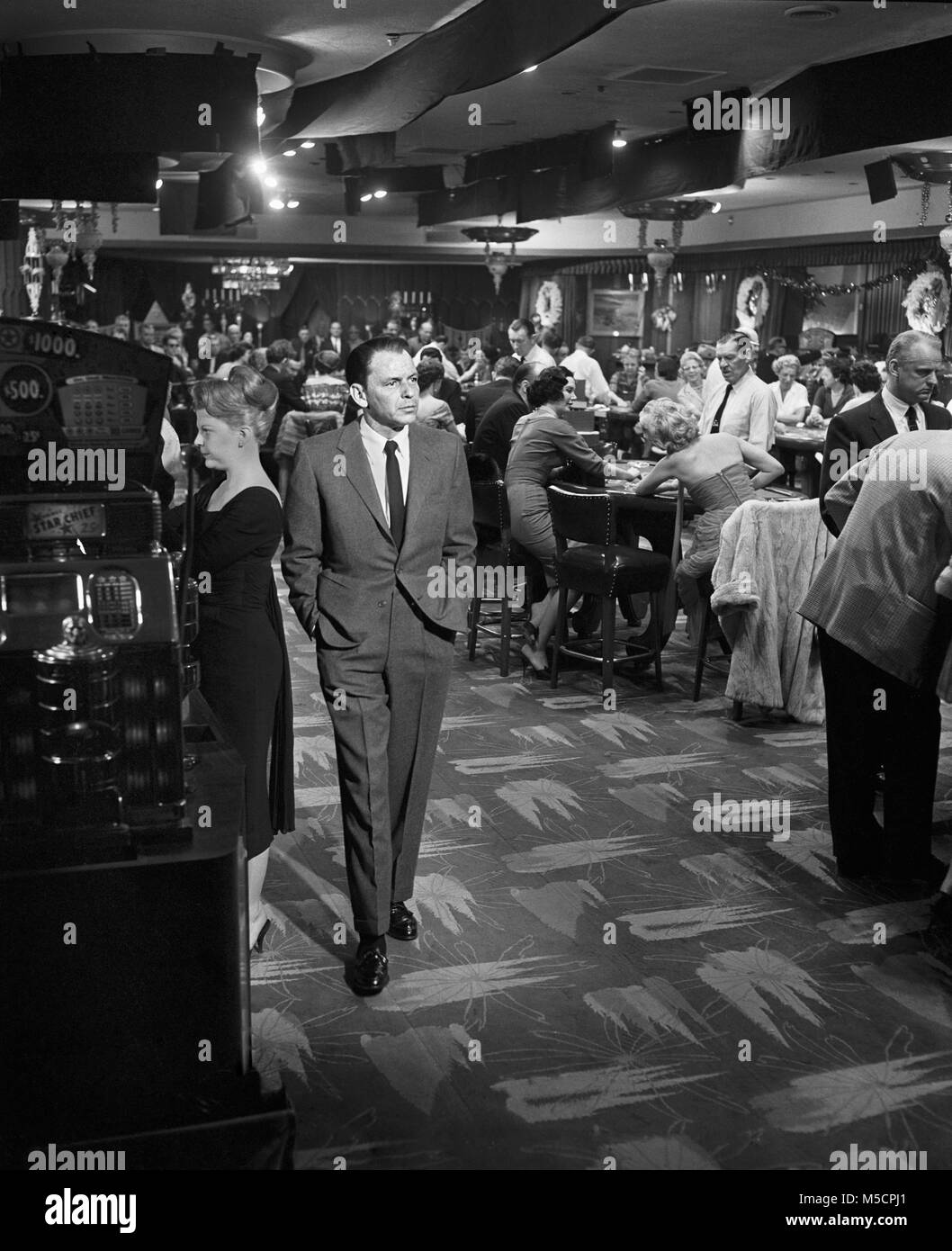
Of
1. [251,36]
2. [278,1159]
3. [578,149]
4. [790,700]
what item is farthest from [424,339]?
[278,1159]

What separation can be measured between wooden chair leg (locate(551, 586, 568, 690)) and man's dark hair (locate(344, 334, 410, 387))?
2.94 meters

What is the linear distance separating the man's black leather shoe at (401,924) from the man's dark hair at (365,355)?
135 cm

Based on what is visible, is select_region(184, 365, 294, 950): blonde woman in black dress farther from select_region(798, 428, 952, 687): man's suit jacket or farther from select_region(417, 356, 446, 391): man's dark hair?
select_region(417, 356, 446, 391): man's dark hair

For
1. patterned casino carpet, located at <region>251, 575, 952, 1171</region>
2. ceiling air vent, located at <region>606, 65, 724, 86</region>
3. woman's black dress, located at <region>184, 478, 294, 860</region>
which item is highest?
ceiling air vent, located at <region>606, 65, 724, 86</region>

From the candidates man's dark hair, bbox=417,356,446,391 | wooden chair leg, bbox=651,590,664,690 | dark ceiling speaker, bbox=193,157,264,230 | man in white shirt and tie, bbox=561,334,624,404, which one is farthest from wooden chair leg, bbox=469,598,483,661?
man in white shirt and tie, bbox=561,334,624,404

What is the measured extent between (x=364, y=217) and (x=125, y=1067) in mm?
18392

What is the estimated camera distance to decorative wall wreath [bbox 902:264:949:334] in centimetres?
1348

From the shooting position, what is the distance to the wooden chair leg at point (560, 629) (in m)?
5.82

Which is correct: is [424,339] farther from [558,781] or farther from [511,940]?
[511,940]

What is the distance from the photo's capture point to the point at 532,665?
19.9 feet

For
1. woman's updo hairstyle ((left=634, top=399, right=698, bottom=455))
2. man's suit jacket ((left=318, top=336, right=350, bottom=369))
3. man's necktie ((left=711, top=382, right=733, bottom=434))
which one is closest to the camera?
woman's updo hairstyle ((left=634, top=399, right=698, bottom=455))

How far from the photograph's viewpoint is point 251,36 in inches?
277

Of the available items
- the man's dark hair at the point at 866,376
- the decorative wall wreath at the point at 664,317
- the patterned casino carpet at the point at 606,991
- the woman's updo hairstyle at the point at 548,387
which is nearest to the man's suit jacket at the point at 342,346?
the decorative wall wreath at the point at 664,317

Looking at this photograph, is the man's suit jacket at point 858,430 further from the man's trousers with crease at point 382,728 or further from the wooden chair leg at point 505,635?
the man's trousers with crease at point 382,728
